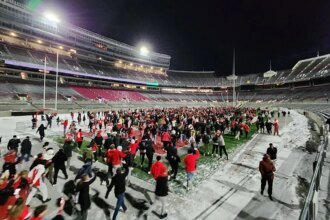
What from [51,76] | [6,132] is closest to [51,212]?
[6,132]

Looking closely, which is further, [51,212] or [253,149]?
[253,149]

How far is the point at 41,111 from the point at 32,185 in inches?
1213

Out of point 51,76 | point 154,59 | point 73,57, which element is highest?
point 154,59

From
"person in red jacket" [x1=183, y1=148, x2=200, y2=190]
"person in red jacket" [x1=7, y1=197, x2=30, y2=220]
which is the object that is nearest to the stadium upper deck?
"person in red jacket" [x1=183, y1=148, x2=200, y2=190]

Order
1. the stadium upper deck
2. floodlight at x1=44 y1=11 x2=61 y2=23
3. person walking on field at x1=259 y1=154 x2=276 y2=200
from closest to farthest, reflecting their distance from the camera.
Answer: person walking on field at x1=259 y1=154 x2=276 y2=200, the stadium upper deck, floodlight at x1=44 y1=11 x2=61 y2=23

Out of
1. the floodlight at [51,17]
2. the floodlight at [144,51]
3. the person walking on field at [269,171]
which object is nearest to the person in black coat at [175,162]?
the person walking on field at [269,171]

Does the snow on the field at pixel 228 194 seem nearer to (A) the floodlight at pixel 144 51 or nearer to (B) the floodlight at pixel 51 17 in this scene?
(B) the floodlight at pixel 51 17

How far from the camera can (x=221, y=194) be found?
8.58 meters

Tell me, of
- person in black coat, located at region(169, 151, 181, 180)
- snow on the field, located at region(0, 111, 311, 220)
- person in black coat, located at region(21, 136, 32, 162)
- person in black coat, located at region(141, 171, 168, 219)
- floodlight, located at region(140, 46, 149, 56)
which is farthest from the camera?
floodlight, located at region(140, 46, 149, 56)

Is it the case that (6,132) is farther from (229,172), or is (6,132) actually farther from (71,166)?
(229,172)

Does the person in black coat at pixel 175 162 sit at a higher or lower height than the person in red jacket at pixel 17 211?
lower

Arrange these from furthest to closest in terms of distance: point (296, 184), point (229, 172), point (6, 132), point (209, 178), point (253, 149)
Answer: point (6, 132) < point (253, 149) < point (229, 172) < point (209, 178) < point (296, 184)

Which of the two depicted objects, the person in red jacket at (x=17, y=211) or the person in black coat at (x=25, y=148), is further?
the person in black coat at (x=25, y=148)

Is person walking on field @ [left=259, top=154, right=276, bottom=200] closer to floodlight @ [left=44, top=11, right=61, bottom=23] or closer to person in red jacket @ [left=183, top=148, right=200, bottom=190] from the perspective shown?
person in red jacket @ [left=183, top=148, right=200, bottom=190]
